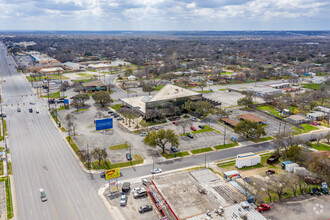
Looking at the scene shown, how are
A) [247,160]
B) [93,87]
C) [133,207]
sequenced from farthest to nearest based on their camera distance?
[93,87] < [247,160] < [133,207]

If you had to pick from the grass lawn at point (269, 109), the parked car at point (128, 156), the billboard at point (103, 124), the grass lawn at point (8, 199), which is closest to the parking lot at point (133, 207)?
the parked car at point (128, 156)

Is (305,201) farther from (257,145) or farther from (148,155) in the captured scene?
(148,155)

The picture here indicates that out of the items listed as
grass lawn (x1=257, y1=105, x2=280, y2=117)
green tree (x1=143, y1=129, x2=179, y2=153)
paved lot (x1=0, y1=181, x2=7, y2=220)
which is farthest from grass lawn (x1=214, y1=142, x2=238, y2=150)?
paved lot (x1=0, y1=181, x2=7, y2=220)

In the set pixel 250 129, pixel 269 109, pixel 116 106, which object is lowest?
pixel 269 109

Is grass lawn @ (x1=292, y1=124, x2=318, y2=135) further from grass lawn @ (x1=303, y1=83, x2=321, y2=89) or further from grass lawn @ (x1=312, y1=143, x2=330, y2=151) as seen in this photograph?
grass lawn @ (x1=303, y1=83, x2=321, y2=89)

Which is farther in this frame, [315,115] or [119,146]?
[315,115]

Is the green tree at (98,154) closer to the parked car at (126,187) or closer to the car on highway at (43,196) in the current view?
the parked car at (126,187)

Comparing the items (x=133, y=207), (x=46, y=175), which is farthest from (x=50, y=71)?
(x=133, y=207)

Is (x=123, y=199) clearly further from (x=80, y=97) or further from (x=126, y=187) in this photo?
(x=80, y=97)
